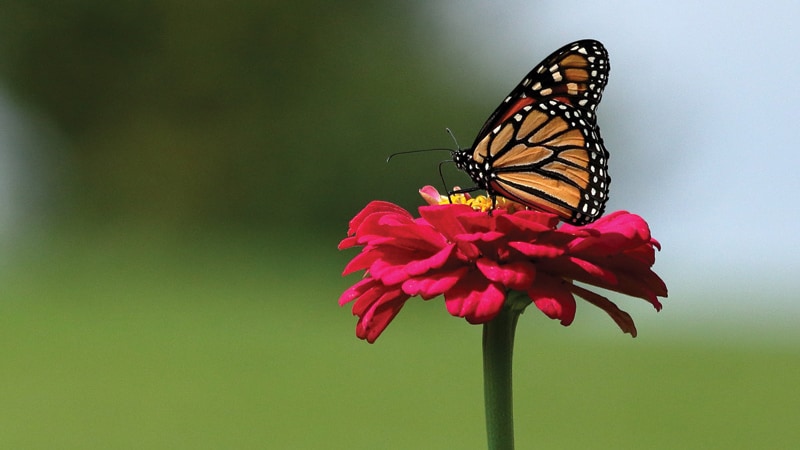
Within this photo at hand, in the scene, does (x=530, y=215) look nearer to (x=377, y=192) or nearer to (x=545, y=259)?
(x=545, y=259)

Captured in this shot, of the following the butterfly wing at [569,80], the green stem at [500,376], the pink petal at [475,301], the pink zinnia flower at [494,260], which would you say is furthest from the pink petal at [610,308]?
the butterfly wing at [569,80]

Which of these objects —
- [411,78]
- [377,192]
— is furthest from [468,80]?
[377,192]

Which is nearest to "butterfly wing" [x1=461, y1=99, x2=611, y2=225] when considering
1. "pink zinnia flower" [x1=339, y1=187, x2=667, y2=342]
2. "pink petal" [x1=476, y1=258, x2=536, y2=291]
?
"pink zinnia flower" [x1=339, y1=187, x2=667, y2=342]

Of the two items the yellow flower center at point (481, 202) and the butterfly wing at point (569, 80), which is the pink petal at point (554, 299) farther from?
the butterfly wing at point (569, 80)

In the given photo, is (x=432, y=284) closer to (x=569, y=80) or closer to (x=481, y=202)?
(x=481, y=202)

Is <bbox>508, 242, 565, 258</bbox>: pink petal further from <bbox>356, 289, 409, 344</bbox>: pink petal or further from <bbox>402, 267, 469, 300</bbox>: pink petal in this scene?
<bbox>356, 289, 409, 344</bbox>: pink petal

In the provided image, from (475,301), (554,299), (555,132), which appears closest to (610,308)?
(554,299)
